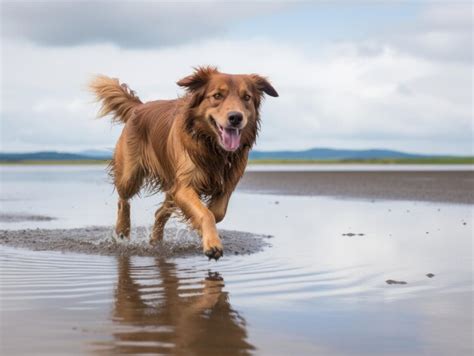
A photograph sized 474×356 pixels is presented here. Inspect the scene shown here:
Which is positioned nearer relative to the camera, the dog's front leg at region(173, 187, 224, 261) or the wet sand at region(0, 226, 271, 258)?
the dog's front leg at region(173, 187, 224, 261)

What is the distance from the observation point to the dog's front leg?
22.2ft

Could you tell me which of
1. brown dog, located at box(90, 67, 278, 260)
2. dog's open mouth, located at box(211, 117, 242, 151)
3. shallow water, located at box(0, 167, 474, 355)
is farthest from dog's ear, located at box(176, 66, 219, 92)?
shallow water, located at box(0, 167, 474, 355)

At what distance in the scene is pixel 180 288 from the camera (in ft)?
21.1

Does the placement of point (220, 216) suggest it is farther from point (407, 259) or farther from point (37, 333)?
point (37, 333)

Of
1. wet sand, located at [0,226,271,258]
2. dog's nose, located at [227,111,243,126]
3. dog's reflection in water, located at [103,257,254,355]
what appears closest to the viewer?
dog's reflection in water, located at [103,257,254,355]

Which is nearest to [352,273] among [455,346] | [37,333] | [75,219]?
[455,346]

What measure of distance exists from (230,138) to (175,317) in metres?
2.86

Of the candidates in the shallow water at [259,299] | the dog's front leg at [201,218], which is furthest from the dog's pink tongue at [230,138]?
the shallow water at [259,299]

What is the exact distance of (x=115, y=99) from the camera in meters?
11.0

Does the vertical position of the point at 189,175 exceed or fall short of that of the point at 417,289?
it exceeds it

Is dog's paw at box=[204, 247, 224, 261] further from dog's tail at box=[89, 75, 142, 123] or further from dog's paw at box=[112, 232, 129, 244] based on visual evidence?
dog's tail at box=[89, 75, 142, 123]

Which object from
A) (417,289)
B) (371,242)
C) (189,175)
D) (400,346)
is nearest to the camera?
(400,346)

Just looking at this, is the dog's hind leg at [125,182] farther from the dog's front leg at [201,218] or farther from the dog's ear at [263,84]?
the dog's ear at [263,84]

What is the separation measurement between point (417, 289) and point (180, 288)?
2.13 meters
